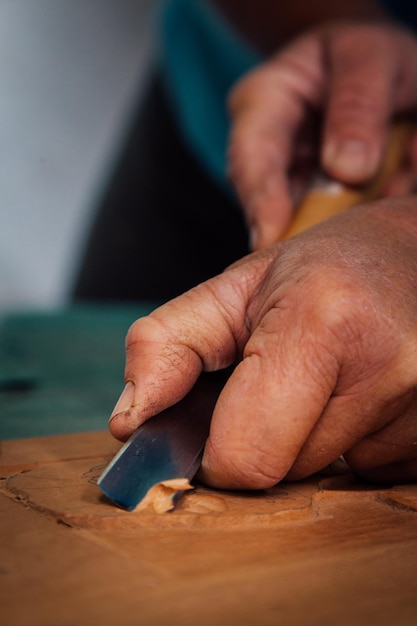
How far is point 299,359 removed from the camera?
0.61 meters

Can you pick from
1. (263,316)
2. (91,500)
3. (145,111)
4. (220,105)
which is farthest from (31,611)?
(145,111)

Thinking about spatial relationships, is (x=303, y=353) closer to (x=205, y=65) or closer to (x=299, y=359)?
(x=299, y=359)

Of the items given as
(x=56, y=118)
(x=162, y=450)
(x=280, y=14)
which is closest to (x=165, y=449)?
(x=162, y=450)

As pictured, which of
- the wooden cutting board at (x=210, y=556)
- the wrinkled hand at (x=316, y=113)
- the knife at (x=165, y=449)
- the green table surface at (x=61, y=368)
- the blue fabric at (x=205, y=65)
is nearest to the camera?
the wooden cutting board at (x=210, y=556)

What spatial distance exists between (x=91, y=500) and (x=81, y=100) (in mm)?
4123

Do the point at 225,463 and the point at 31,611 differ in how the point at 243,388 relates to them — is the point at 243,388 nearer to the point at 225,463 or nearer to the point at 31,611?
the point at 225,463

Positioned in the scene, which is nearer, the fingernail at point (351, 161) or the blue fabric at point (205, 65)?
the fingernail at point (351, 161)

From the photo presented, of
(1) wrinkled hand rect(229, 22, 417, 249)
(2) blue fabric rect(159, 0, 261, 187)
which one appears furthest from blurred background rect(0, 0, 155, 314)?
(1) wrinkled hand rect(229, 22, 417, 249)

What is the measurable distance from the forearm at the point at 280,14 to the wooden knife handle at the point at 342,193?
49 centimetres

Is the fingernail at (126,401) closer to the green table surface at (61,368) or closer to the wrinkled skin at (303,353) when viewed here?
the wrinkled skin at (303,353)

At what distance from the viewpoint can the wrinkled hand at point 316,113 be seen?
3.73ft

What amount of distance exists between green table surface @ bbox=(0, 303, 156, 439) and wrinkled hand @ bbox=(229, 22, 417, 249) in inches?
13.9

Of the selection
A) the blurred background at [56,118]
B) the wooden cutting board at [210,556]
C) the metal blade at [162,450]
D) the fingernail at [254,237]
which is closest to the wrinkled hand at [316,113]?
the fingernail at [254,237]

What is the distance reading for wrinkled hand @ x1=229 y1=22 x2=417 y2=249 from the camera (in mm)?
1137
